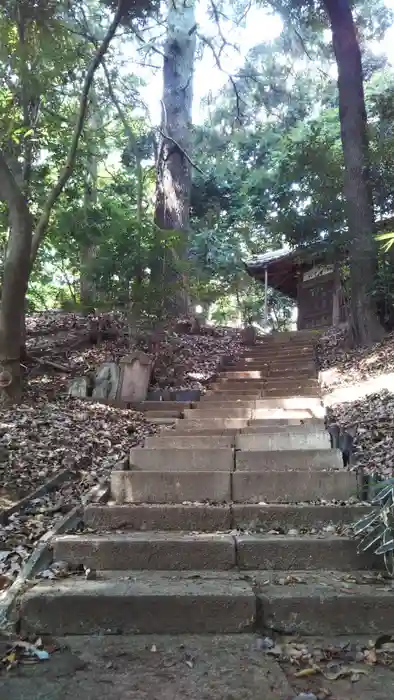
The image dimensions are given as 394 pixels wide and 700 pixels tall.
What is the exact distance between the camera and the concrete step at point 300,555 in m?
3.14

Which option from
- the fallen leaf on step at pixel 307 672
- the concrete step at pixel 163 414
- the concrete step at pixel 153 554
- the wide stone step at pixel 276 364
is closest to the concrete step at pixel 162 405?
A: the concrete step at pixel 163 414

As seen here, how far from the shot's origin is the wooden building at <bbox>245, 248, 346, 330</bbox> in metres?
15.3

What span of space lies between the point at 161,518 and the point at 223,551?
581 millimetres

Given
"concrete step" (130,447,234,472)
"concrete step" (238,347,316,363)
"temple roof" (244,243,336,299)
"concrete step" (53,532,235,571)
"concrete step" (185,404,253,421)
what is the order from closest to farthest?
1. "concrete step" (53,532,235,571)
2. "concrete step" (130,447,234,472)
3. "concrete step" (185,404,253,421)
4. "concrete step" (238,347,316,363)
5. "temple roof" (244,243,336,299)

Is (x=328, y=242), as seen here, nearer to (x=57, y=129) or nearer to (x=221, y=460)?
(x=57, y=129)

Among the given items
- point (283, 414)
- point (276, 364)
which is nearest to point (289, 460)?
point (283, 414)

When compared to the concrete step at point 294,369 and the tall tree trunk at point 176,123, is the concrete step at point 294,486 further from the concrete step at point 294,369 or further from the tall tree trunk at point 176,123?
the tall tree trunk at point 176,123

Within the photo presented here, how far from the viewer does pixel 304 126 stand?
51.8ft

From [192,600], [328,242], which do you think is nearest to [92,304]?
[328,242]

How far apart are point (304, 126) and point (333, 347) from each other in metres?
7.52

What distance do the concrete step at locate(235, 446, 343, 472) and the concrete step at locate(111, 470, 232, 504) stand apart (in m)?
0.45

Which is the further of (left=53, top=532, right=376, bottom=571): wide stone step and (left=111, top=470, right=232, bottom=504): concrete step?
(left=111, top=470, right=232, bottom=504): concrete step

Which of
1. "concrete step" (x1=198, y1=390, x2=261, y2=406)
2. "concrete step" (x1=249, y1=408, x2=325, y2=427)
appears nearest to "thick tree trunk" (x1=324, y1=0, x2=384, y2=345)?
"concrete step" (x1=198, y1=390, x2=261, y2=406)

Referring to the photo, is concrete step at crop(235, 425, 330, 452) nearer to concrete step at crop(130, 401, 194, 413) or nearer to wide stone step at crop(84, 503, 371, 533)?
wide stone step at crop(84, 503, 371, 533)
